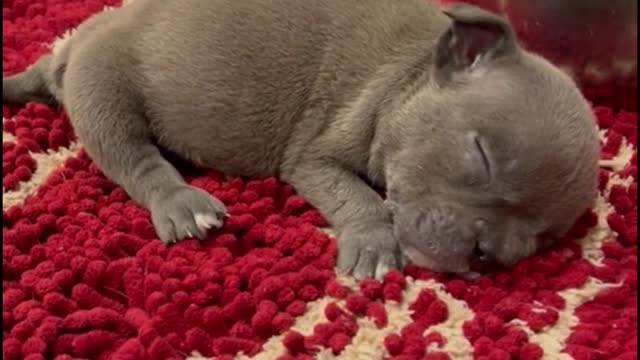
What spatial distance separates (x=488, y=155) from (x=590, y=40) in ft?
3.52

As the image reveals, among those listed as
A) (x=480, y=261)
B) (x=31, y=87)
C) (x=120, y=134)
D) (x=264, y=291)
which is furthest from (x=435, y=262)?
(x=31, y=87)

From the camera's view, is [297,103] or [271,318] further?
[297,103]

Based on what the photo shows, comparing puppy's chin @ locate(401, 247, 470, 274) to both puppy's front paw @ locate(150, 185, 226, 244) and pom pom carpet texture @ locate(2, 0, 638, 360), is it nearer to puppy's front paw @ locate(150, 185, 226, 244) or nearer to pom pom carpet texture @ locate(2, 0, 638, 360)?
pom pom carpet texture @ locate(2, 0, 638, 360)

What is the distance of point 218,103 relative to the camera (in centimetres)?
271

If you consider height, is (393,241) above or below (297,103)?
below

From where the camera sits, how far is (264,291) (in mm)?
2316

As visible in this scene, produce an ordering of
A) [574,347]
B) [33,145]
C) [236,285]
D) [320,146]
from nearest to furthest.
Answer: [574,347]
[236,285]
[320,146]
[33,145]

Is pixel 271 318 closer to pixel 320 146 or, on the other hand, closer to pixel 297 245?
pixel 297 245

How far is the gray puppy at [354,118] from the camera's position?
232 cm

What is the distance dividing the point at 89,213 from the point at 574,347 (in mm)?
1187

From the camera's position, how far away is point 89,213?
2627 millimetres

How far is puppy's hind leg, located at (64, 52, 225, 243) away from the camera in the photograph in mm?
2637

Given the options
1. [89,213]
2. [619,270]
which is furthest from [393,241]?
[89,213]

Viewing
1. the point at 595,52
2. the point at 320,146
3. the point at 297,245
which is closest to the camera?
the point at 297,245
